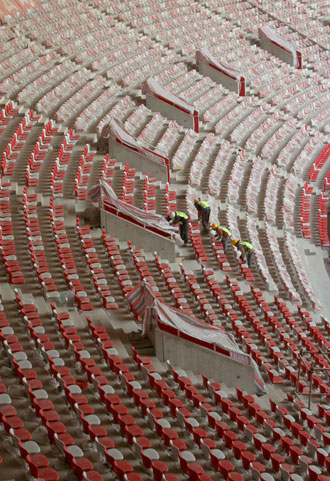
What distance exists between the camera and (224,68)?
3547cm

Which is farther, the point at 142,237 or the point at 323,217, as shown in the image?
the point at 323,217

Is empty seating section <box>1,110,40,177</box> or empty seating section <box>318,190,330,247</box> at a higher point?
empty seating section <box>1,110,40,177</box>

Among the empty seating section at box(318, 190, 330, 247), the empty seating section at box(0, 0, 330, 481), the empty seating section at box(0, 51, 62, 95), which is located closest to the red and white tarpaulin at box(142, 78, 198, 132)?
the empty seating section at box(0, 0, 330, 481)

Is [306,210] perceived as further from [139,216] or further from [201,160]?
[139,216]

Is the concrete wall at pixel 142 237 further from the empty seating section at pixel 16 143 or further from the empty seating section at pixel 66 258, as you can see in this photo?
the empty seating section at pixel 16 143

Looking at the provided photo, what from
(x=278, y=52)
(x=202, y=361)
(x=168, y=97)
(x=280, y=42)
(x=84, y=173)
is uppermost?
(x=280, y=42)

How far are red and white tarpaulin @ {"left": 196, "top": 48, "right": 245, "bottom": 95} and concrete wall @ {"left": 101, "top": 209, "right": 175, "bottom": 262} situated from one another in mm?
14103

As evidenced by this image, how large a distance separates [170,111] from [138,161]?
488cm

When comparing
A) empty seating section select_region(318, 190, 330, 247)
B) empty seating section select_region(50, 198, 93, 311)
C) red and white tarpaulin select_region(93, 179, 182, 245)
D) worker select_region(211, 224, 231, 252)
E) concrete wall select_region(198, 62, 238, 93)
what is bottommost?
empty seating section select_region(318, 190, 330, 247)

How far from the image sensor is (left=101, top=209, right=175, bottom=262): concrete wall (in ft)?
75.7

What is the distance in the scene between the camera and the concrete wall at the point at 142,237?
75.7 ft

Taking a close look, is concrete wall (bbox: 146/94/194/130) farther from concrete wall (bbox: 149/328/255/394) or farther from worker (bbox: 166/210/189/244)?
concrete wall (bbox: 149/328/255/394)

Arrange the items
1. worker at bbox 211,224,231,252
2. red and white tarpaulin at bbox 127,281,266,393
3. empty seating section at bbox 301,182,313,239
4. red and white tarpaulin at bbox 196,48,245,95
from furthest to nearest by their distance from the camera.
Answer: red and white tarpaulin at bbox 196,48,245,95, empty seating section at bbox 301,182,313,239, worker at bbox 211,224,231,252, red and white tarpaulin at bbox 127,281,266,393

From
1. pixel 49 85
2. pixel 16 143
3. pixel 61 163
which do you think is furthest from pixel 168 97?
pixel 16 143
